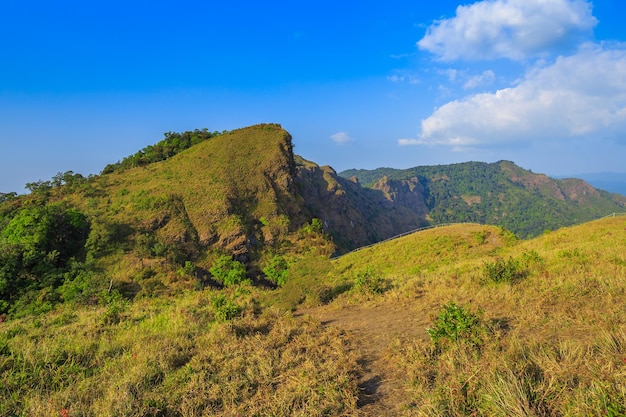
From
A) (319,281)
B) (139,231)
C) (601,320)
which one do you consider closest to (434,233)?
(319,281)

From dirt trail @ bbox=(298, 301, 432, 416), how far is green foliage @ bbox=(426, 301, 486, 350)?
829mm

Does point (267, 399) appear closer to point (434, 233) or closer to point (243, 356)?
point (243, 356)

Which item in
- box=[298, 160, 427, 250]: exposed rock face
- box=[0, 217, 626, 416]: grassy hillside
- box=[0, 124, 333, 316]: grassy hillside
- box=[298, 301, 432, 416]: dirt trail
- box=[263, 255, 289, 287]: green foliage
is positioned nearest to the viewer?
box=[0, 217, 626, 416]: grassy hillside

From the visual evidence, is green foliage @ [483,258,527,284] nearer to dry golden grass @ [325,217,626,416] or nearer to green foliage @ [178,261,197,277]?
dry golden grass @ [325,217,626,416]

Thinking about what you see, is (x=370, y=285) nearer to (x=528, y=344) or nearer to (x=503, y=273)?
(x=503, y=273)

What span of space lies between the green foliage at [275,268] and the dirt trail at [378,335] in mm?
22000

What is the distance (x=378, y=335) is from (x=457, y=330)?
2.13m

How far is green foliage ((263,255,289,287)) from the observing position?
33.6 meters

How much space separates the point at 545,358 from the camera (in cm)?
459

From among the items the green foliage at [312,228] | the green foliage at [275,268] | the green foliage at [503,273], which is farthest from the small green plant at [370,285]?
the green foliage at [312,228]

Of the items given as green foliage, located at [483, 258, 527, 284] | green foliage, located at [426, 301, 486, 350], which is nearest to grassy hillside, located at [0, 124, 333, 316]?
green foliage, located at [483, 258, 527, 284]

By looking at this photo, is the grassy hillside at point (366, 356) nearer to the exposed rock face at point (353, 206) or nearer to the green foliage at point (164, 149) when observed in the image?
the exposed rock face at point (353, 206)

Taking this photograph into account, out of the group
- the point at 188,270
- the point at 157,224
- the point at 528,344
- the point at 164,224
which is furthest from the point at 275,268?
the point at 528,344

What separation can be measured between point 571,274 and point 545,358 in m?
6.34
